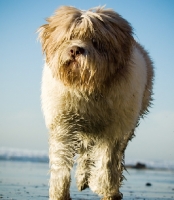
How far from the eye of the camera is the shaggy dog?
6.13 m

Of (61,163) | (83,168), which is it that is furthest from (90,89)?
(83,168)

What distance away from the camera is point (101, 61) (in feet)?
20.1

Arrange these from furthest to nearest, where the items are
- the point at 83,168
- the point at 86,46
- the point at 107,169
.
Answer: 1. the point at 83,168
2. the point at 107,169
3. the point at 86,46

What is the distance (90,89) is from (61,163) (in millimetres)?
1215

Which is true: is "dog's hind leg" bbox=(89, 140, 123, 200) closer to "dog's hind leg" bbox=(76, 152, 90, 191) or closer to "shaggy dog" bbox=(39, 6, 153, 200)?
"shaggy dog" bbox=(39, 6, 153, 200)

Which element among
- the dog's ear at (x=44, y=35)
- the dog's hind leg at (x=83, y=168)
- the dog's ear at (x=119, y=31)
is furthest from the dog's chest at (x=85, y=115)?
the dog's hind leg at (x=83, y=168)

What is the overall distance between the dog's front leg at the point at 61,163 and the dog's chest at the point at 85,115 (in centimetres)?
17

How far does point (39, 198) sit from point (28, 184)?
180cm

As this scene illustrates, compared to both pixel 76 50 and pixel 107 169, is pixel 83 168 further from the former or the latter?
pixel 76 50

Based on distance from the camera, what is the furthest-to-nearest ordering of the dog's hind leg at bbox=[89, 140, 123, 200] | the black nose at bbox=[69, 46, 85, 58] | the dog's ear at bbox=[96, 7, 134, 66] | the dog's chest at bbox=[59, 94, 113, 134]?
the dog's hind leg at bbox=[89, 140, 123, 200] < the dog's chest at bbox=[59, 94, 113, 134] < the dog's ear at bbox=[96, 7, 134, 66] < the black nose at bbox=[69, 46, 85, 58]

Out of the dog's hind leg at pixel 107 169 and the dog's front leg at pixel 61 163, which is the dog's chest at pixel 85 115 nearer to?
the dog's front leg at pixel 61 163

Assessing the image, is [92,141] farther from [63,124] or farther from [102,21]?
[102,21]

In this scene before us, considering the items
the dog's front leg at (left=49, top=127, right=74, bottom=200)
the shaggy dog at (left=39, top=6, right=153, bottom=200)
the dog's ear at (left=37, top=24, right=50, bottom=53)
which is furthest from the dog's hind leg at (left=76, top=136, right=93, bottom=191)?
the dog's ear at (left=37, top=24, right=50, bottom=53)

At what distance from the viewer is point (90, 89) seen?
20.8ft
